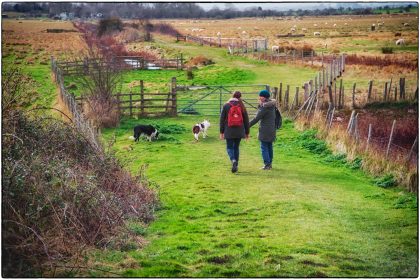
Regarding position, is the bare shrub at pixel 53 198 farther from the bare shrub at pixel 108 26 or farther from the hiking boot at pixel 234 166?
the bare shrub at pixel 108 26

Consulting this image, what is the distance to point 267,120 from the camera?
564 inches

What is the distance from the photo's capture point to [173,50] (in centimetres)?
5225

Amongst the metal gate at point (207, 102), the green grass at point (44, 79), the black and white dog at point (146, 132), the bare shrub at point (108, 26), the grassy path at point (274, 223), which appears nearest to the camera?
the grassy path at point (274, 223)

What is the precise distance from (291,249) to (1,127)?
4.70 metres

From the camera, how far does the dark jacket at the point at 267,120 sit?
46.7 ft

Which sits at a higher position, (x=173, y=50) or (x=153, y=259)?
(x=173, y=50)

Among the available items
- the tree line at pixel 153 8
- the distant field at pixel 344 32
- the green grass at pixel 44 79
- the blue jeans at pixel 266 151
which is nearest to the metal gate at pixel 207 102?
the green grass at pixel 44 79

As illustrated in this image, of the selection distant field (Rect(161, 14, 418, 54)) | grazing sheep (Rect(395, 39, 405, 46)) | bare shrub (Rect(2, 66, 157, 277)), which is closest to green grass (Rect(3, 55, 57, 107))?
distant field (Rect(161, 14, 418, 54))

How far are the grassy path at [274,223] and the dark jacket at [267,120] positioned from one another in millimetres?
925

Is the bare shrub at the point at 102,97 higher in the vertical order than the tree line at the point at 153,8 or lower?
lower

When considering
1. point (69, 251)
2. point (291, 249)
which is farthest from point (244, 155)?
point (69, 251)

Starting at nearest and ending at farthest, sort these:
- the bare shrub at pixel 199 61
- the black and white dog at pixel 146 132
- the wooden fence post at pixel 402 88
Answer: the black and white dog at pixel 146 132
the wooden fence post at pixel 402 88
the bare shrub at pixel 199 61

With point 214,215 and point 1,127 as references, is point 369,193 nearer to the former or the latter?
point 214,215

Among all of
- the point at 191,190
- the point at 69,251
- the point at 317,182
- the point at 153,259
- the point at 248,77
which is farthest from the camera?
the point at 248,77
